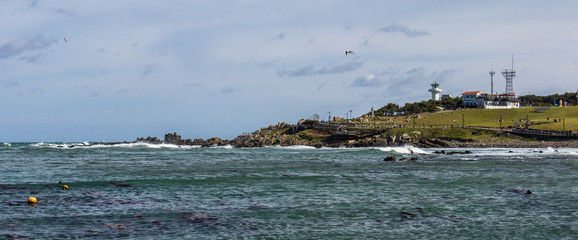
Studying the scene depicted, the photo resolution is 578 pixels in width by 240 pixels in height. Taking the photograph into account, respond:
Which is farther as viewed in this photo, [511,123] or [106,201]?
[511,123]

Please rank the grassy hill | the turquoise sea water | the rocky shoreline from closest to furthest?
the turquoise sea water
the rocky shoreline
the grassy hill

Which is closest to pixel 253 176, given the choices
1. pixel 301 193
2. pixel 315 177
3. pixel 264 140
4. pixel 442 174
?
pixel 315 177

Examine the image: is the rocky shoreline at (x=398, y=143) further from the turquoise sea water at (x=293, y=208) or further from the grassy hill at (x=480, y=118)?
the turquoise sea water at (x=293, y=208)

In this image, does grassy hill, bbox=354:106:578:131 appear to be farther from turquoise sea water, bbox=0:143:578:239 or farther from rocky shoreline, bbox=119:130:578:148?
turquoise sea water, bbox=0:143:578:239

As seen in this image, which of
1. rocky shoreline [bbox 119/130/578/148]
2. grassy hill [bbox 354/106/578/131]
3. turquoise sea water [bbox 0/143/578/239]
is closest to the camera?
turquoise sea water [bbox 0/143/578/239]

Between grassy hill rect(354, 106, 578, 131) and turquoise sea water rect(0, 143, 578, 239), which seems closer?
turquoise sea water rect(0, 143, 578, 239)

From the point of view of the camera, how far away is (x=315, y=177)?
4300 centimetres

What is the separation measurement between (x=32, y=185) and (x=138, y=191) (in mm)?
8520

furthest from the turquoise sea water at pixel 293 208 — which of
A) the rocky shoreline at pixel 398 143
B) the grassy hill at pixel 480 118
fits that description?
the grassy hill at pixel 480 118

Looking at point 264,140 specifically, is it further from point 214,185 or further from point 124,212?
point 124,212

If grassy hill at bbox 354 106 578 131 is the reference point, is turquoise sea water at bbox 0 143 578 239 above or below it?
below

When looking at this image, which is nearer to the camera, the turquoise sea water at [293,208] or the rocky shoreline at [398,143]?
the turquoise sea water at [293,208]

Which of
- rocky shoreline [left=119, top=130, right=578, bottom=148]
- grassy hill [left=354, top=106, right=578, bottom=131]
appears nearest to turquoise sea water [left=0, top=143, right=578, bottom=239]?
rocky shoreline [left=119, top=130, right=578, bottom=148]

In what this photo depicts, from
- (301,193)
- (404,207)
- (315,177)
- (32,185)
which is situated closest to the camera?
(404,207)
